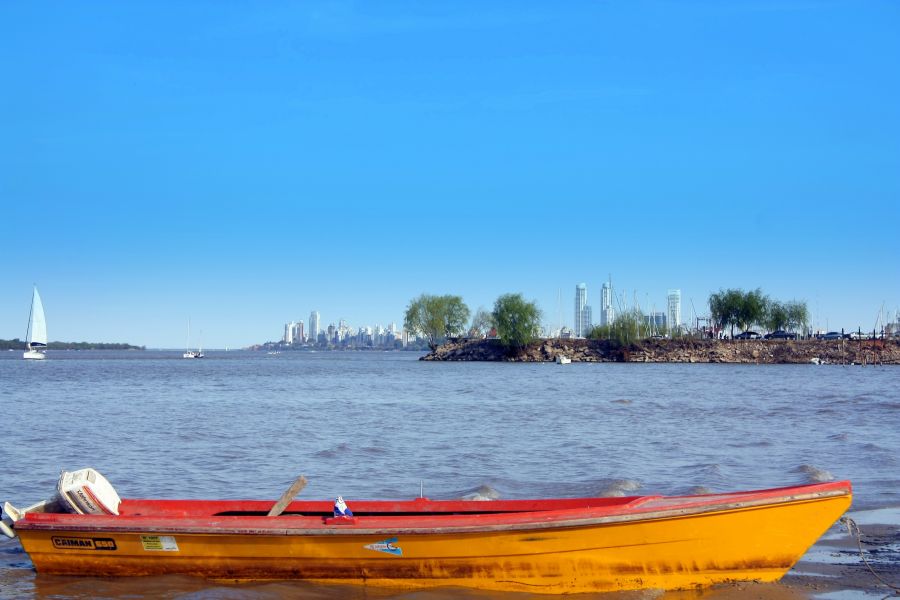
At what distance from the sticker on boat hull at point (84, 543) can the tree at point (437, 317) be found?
438ft

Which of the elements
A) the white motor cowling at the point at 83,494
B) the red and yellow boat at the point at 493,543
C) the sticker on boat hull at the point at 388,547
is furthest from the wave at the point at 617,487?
the white motor cowling at the point at 83,494

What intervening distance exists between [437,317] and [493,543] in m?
135

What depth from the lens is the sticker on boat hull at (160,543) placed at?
9492 mm

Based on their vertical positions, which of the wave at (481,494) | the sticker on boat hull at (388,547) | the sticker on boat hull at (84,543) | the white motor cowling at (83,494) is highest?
the white motor cowling at (83,494)

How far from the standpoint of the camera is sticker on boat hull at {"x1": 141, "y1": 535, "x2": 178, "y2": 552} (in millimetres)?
9492

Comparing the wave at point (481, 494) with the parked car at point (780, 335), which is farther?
the parked car at point (780, 335)

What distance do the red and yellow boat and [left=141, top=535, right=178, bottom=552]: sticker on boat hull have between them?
0.02 metres

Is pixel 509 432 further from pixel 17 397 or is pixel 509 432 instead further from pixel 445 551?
pixel 17 397

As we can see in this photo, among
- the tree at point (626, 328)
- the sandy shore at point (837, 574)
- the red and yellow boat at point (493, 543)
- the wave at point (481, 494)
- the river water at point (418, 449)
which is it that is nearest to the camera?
the red and yellow boat at point (493, 543)

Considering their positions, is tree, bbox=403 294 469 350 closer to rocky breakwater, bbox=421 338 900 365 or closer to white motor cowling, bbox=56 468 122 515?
rocky breakwater, bbox=421 338 900 365

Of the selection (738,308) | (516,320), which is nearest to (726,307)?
(738,308)

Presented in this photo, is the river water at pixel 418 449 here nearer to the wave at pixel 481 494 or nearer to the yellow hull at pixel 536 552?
the wave at pixel 481 494

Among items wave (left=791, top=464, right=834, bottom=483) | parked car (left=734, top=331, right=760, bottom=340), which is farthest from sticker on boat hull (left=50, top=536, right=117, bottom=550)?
parked car (left=734, top=331, right=760, bottom=340)

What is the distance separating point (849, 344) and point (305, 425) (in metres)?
110
